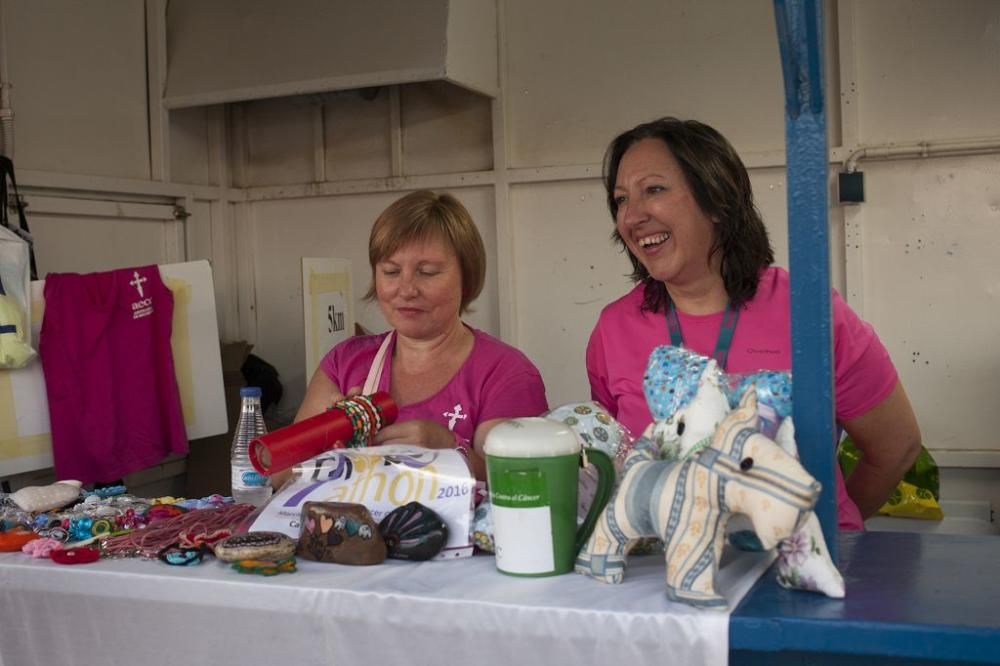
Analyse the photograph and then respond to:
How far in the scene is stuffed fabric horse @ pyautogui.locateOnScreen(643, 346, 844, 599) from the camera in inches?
41.0

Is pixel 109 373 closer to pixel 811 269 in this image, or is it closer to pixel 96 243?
pixel 96 243

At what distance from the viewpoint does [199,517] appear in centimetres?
144

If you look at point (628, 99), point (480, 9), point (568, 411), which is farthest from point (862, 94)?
point (568, 411)

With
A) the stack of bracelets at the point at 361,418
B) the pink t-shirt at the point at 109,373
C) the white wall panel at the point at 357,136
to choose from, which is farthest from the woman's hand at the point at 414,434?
the white wall panel at the point at 357,136

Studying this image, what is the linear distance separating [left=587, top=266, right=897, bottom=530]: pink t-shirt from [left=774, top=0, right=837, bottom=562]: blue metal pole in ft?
1.69

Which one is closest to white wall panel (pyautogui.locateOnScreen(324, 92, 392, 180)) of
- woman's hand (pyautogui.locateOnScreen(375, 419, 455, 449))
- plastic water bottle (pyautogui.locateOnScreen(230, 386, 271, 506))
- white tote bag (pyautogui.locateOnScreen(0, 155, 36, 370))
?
white tote bag (pyautogui.locateOnScreen(0, 155, 36, 370))

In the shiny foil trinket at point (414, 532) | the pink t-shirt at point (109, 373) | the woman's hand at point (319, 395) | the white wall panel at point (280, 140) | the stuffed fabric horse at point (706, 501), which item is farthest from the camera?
the white wall panel at point (280, 140)

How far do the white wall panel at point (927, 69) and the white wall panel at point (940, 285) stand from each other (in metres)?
0.12

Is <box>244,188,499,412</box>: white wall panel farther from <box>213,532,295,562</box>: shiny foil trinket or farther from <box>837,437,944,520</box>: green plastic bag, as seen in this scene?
<box>213,532,295,562</box>: shiny foil trinket

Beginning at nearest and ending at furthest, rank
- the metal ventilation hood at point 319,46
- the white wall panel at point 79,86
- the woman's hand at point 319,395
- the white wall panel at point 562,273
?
1. the woman's hand at point 319,395
2. the white wall panel at point 79,86
3. the metal ventilation hood at point 319,46
4. the white wall panel at point 562,273

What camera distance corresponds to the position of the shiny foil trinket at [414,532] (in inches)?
48.3

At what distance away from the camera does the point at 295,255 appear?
4336mm

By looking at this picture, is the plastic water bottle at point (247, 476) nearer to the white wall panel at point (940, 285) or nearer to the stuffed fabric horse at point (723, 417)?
the stuffed fabric horse at point (723, 417)

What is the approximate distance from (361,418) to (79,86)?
9.24 ft
